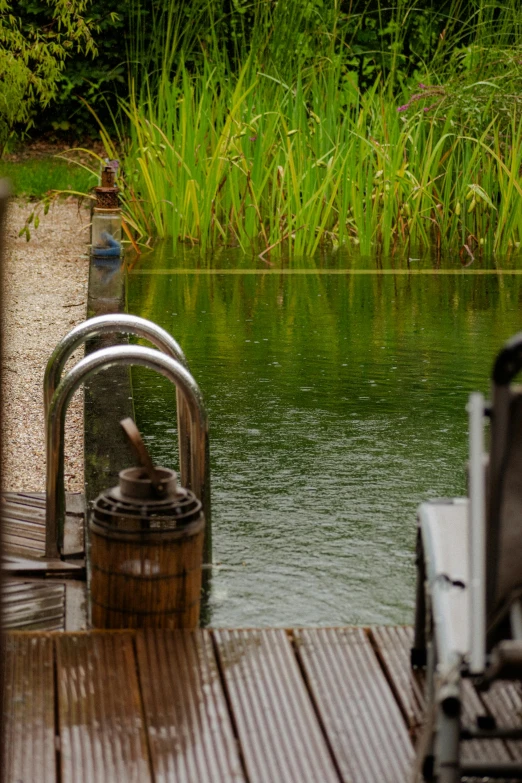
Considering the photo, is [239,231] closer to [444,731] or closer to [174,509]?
[174,509]

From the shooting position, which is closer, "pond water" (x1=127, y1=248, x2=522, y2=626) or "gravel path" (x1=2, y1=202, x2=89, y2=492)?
"pond water" (x1=127, y1=248, x2=522, y2=626)

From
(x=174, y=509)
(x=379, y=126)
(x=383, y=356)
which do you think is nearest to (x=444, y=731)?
(x=174, y=509)

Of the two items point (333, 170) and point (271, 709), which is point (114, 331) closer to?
point (271, 709)

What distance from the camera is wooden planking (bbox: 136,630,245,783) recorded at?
89.0 inches

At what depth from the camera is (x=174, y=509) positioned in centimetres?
275

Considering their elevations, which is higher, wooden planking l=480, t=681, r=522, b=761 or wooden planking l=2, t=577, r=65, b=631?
wooden planking l=480, t=681, r=522, b=761

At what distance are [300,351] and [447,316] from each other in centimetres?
123

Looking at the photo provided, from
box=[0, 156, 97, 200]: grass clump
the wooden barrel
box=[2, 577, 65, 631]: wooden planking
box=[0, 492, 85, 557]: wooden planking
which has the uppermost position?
box=[0, 156, 97, 200]: grass clump

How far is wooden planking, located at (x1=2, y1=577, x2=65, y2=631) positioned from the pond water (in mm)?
403

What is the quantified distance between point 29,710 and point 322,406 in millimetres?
2716

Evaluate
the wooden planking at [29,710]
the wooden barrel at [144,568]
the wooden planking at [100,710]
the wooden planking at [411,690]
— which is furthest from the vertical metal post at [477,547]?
the wooden barrel at [144,568]

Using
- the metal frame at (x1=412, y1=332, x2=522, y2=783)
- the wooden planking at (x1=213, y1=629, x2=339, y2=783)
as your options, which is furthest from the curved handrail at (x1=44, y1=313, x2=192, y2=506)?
the metal frame at (x1=412, y1=332, x2=522, y2=783)

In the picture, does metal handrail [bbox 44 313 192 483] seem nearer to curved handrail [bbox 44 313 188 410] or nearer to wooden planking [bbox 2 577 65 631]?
curved handrail [bbox 44 313 188 410]

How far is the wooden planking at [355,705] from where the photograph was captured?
2277 millimetres
